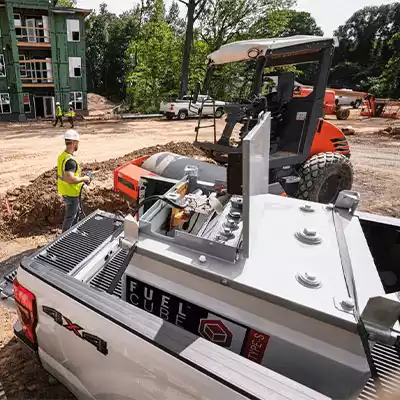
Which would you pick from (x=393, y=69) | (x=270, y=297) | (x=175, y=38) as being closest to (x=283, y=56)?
(x=270, y=297)

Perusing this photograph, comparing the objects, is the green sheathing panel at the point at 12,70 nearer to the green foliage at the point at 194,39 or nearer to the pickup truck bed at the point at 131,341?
the green foliage at the point at 194,39

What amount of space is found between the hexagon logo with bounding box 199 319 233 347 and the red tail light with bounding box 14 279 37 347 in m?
0.98

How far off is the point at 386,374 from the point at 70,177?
170 inches

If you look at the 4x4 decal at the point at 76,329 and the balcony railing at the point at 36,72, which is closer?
the 4x4 decal at the point at 76,329

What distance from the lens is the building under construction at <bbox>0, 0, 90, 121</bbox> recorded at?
2366cm

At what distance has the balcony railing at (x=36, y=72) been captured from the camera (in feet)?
81.2

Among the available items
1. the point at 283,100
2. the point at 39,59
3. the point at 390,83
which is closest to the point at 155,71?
the point at 39,59

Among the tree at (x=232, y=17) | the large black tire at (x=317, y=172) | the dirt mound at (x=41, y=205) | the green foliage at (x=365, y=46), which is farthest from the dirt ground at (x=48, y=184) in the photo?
the green foliage at (x=365, y=46)

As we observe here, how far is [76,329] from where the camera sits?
1.53m

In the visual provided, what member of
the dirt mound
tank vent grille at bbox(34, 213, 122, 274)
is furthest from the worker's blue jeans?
tank vent grille at bbox(34, 213, 122, 274)

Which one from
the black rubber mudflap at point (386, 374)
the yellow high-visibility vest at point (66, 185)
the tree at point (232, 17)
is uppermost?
the tree at point (232, 17)

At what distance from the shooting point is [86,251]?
2.32 meters

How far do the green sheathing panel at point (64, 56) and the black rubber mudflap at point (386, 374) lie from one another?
94.6 ft

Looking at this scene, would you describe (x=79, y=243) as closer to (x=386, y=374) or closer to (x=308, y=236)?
(x=308, y=236)
